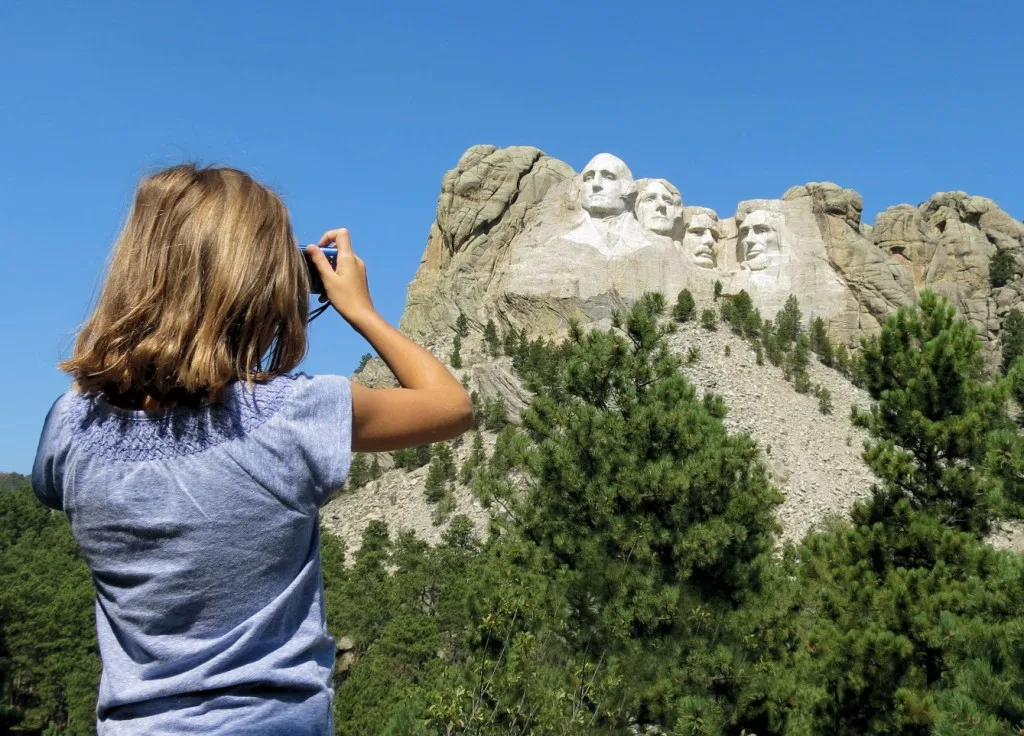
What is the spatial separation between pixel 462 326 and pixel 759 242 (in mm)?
10904

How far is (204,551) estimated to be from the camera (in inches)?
47.0

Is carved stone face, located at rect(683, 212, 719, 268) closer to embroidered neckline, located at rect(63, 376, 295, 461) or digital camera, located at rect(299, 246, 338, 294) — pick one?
digital camera, located at rect(299, 246, 338, 294)

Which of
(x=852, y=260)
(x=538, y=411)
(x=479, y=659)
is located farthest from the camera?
(x=852, y=260)

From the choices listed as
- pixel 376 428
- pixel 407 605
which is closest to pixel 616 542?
pixel 376 428

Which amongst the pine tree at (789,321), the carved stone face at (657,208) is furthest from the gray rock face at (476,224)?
the pine tree at (789,321)

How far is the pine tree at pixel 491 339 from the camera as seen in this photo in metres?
34.1

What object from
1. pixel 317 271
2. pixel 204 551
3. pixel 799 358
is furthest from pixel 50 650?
pixel 204 551

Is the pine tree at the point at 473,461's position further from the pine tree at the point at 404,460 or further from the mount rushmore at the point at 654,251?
the mount rushmore at the point at 654,251

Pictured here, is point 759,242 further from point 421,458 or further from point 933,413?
point 933,413

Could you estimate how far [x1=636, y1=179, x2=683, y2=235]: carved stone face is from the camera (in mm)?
34156

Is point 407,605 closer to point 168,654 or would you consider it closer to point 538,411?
point 538,411

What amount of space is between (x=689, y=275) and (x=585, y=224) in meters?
3.88

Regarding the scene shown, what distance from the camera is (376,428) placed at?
1.31 meters

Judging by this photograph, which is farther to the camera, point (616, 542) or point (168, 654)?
point (616, 542)
